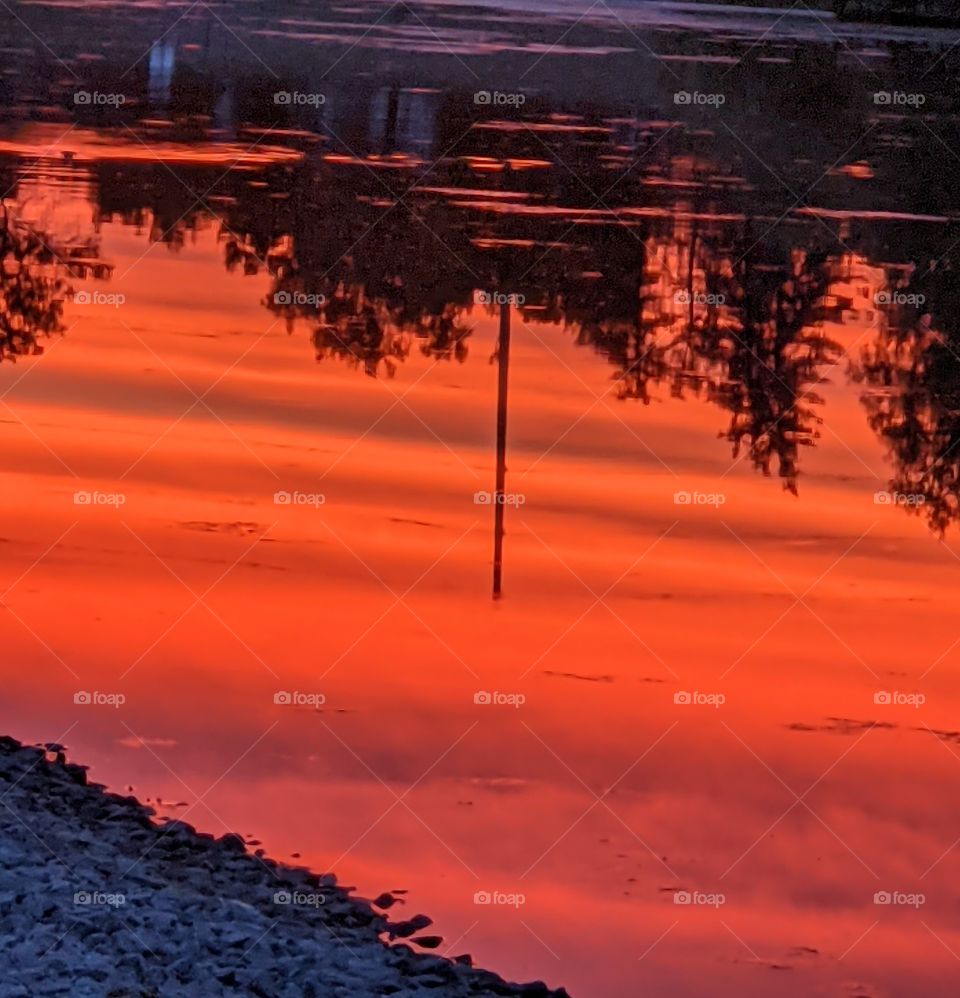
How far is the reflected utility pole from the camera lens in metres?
8.77

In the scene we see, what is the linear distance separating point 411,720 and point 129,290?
6.73 m

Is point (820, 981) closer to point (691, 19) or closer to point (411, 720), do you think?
point (411, 720)

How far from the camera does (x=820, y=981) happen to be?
5.75 meters

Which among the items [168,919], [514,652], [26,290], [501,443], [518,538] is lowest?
[168,919]

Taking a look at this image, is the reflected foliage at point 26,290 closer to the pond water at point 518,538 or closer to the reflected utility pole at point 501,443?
the pond water at point 518,538

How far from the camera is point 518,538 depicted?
9.06 metres

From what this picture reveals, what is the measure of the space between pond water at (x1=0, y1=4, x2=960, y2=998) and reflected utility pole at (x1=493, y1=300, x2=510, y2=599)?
0.22 ft

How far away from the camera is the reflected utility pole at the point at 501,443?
28.8 feet

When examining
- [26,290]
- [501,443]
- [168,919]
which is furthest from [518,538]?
[26,290]

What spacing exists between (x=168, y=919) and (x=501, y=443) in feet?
17.0

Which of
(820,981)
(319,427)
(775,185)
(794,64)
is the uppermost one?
(794,64)

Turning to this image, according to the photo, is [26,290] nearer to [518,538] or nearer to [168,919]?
[518,538]

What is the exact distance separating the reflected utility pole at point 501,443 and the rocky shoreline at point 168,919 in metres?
2.61

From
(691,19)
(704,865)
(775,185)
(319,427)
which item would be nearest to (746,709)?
(704,865)
